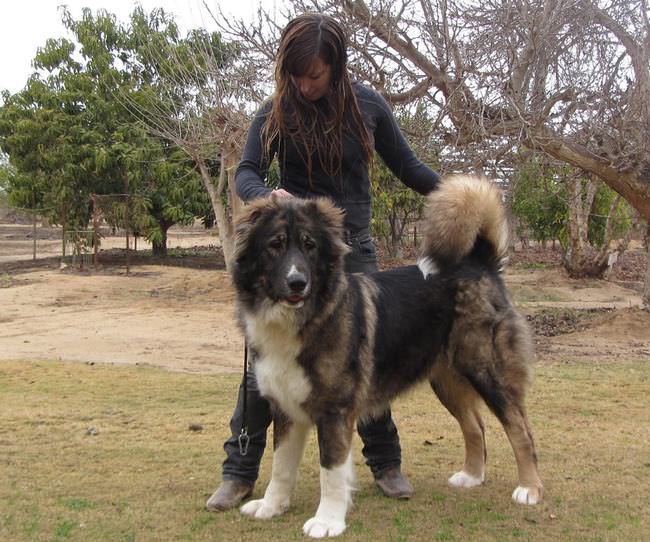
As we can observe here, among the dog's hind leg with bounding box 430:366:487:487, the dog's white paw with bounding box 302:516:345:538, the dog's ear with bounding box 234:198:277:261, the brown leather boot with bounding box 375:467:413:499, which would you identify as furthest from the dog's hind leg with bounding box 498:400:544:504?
the dog's ear with bounding box 234:198:277:261

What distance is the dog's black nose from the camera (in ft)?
10.9

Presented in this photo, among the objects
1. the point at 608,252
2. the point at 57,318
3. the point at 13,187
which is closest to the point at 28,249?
the point at 13,187

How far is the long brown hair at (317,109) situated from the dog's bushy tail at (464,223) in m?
0.56

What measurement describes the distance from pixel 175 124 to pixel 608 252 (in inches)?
481

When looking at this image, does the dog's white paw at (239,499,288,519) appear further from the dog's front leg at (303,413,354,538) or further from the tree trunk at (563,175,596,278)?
the tree trunk at (563,175,596,278)

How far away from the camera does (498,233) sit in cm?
417

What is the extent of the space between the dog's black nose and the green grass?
136 cm

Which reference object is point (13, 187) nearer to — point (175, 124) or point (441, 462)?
point (175, 124)

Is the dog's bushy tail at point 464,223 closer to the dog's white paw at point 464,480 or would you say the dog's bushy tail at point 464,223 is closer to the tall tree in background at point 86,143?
the dog's white paw at point 464,480


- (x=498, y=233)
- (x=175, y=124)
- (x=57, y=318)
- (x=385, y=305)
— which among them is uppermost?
(x=175, y=124)

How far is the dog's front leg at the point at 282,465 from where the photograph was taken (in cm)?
388

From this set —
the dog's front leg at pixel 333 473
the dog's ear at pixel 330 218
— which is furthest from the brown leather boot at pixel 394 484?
the dog's ear at pixel 330 218

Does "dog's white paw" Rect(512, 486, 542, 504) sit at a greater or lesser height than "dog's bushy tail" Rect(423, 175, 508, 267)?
lesser

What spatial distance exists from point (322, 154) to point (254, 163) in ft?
1.35
